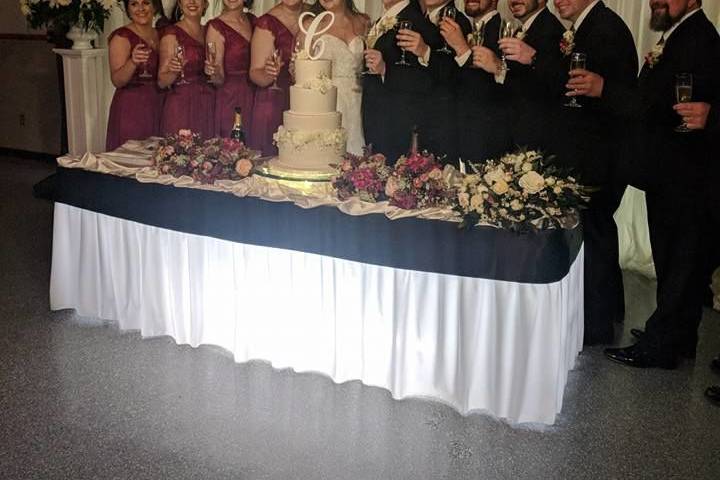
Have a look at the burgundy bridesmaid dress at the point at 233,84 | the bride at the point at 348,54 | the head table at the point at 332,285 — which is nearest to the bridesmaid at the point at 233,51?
the burgundy bridesmaid dress at the point at 233,84

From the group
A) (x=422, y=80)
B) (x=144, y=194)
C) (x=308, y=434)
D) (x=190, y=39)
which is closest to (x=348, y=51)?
(x=422, y=80)

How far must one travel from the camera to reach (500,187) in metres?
3.06

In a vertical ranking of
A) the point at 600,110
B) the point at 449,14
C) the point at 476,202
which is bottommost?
the point at 476,202

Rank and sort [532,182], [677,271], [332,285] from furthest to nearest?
1. [677,271]
2. [332,285]
3. [532,182]

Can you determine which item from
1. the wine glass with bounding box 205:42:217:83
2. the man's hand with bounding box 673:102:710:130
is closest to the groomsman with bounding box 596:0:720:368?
the man's hand with bounding box 673:102:710:130

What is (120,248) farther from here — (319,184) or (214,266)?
(319,184)

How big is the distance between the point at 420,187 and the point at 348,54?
1.82m

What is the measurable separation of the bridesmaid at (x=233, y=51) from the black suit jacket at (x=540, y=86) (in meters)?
1.99

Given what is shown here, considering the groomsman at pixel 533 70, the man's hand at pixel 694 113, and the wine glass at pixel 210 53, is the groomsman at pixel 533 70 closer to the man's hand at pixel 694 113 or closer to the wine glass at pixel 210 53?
the man's hand at pixel 694 113

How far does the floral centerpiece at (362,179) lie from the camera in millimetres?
Result: 3432

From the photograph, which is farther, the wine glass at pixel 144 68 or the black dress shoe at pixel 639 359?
the wine glass at pixel 144 68

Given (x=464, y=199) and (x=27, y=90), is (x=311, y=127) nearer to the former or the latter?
(x=464, y=199)

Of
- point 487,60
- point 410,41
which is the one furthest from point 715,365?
point 410,41

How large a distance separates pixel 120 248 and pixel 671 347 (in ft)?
10.1
